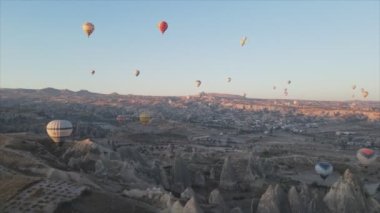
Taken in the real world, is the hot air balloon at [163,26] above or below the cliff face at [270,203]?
above

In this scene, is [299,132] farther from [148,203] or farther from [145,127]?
[148,203]

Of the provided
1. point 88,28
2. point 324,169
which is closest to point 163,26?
point 88,28

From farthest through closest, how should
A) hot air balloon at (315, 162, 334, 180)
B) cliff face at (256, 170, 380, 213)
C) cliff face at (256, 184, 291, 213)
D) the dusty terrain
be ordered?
hot air balloon at (315, 162, 334, 180) → cliff face at (256, 170, 380, 213) → cliff face at (256, 184, 291, 213) → the dusty terrain

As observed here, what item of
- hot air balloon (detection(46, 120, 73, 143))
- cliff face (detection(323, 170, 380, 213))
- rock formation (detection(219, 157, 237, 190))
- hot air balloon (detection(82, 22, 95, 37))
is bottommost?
rock formation (detection(219, 157, 237, 190))

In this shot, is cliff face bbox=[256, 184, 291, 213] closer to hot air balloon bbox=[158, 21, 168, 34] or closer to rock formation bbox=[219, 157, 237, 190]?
rock formation bbox=[219, 157, 237, 190]

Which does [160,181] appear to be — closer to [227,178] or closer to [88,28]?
[227,178]

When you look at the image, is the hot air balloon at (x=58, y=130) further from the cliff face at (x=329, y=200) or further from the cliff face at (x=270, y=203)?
the cliff face at (x=270, y=203)

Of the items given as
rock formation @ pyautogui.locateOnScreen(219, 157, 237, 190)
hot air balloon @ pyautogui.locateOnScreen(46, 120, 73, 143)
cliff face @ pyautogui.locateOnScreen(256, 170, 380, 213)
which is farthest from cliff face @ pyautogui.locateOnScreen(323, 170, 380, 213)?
hot air balloon @ pyautogui.locateOnScreen(46, 120, 73, 143)

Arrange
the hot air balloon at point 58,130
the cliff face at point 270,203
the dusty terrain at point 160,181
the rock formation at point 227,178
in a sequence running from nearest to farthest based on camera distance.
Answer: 1. the dusty terrain at point 160,181
2. the cliff face at point 270,203
3. the hot air balloon at point 58,130
4. the rock formation at point 227,178

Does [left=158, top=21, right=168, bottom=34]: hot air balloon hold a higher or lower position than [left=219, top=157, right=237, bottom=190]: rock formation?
higher

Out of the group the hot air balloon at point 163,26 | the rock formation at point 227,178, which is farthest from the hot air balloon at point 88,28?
the rock formation at point 227,178

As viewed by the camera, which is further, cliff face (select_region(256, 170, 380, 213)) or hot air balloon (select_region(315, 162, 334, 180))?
hot air balloon (select_region(315, 162, 334, 180))

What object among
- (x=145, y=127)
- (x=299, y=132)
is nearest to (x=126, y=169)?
(x=145, y=127)
